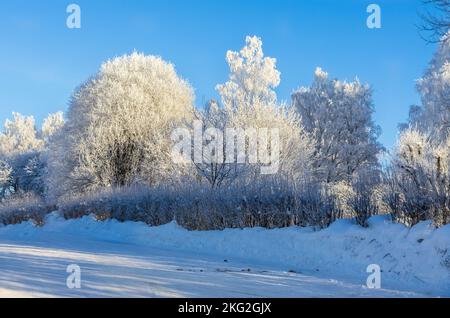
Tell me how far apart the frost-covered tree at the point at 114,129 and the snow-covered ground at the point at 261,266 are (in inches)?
660

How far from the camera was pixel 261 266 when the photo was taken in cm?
859

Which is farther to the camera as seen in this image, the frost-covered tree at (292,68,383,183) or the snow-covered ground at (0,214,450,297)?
the frost-covered tree at (292,68,383,183)

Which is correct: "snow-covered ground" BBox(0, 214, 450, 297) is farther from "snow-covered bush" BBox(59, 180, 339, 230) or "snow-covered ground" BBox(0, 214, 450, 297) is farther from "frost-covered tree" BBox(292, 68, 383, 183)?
"frost-covered tree" BBox(292, 68, 383, 183)

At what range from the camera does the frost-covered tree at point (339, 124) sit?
29906mm

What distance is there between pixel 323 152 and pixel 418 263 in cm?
2330

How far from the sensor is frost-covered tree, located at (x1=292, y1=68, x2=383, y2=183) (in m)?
29.9

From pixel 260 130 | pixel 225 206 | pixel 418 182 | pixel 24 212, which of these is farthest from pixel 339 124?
pixel 418 182

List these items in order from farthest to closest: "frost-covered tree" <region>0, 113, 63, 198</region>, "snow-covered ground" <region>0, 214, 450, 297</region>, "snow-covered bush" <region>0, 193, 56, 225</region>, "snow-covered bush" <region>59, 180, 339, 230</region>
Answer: "frost-covered tree" <region>0, 113, 63, 198</region>
"snow-covered bush" <region>0, 193, 56, 225</region>
"snow-covered bush" <region>59, 180, 339, 230</region>
"snow-covered ground" <region>0, 214, 450, 297</region>

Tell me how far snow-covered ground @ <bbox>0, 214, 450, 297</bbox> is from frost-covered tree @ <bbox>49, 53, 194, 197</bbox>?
16.8 meters

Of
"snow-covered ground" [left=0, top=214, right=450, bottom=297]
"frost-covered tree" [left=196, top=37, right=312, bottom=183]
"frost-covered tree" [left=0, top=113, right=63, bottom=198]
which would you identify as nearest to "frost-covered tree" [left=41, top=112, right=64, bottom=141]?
"frost-covered tree" [left=0, top=113, right=63, bottom=198]

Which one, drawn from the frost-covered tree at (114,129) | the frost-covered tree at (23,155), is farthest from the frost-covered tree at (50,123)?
the frost-covered tree at (114,129)

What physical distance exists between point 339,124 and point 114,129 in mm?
15425
